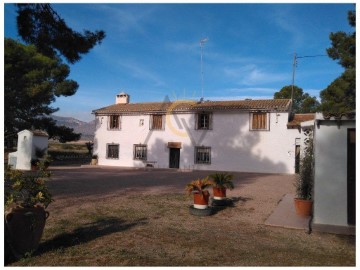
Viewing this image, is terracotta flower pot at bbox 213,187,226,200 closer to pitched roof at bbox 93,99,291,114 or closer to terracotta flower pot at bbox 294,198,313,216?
terracotta flower pot at bbox 294,198,313,216

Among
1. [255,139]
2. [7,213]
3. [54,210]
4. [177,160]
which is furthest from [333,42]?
[7,213]

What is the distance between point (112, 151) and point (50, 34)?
1983 centimetres

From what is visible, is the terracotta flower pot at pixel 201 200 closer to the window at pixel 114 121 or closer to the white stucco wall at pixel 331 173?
the white stucco wall at pixel 331 173

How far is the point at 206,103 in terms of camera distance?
85.3 feet

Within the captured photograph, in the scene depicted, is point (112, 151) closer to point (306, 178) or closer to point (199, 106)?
point (199, 106)

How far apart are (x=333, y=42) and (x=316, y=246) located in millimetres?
19668

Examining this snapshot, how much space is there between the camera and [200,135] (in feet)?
79.3

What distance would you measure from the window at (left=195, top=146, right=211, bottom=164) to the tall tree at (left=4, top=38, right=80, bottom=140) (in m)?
12.5

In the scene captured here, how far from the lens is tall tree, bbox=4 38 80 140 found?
23.7 metres

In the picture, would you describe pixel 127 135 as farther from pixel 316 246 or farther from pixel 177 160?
pixel 316 246

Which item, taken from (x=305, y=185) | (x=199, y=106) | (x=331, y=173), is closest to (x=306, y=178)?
(x=305, y=185)

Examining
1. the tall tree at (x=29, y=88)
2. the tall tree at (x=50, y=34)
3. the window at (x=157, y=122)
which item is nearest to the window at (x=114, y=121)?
the window at (x=157, y=122)

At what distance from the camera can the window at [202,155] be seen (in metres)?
24.0

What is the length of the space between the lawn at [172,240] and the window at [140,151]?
1663 cm
